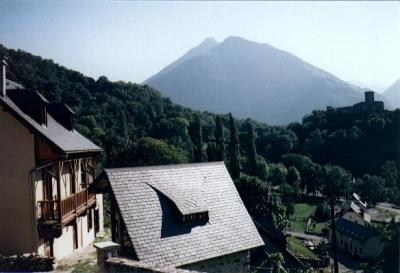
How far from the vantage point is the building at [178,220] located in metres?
12.6

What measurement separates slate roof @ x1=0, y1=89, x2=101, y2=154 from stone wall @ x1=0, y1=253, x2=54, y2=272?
14.7 ft

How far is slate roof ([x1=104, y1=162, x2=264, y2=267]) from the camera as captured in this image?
12656 mm

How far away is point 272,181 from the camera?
89625 mm

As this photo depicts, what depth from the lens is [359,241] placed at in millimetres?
58031

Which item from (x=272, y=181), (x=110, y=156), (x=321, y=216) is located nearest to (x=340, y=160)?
(x=272, y=181)

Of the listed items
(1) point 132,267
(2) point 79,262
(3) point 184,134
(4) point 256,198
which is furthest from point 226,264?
(3) point 184,134

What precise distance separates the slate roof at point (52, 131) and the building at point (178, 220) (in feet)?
13.6

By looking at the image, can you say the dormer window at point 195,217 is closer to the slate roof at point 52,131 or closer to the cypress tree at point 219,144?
the slate roof at point 52,131

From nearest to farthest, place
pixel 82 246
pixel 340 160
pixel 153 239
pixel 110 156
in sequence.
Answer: pixel 153 239, pixel 82 246, pixel 110 156, pixel 340 160

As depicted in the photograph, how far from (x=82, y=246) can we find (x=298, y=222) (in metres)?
54.5

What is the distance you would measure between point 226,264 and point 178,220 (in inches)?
93.4

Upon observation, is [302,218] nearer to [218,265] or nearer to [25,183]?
[218,265]

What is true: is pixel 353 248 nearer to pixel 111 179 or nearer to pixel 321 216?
pixel 321 216

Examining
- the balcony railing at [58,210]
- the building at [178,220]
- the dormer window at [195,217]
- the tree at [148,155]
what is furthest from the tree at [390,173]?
the dormer window at [195,217]
